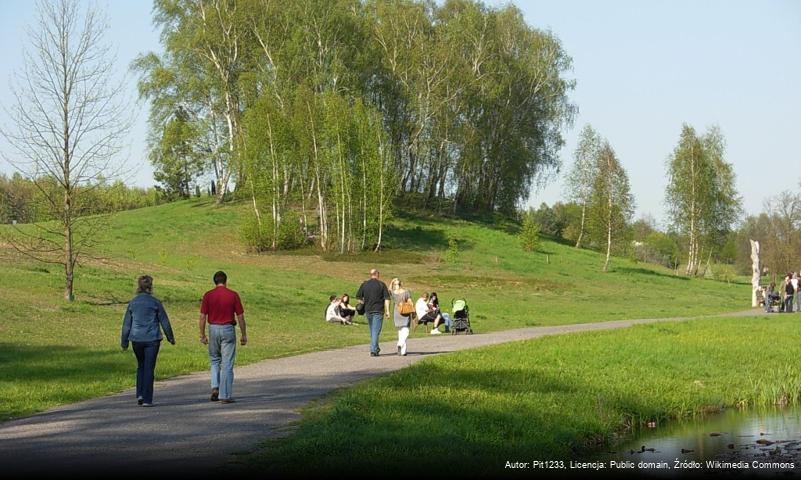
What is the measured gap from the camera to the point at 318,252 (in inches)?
2699

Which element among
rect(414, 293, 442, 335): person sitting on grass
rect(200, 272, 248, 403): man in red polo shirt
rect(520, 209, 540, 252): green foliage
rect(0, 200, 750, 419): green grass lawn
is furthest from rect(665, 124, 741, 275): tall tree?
rect(200, 272, 248, 403): man in red polo shirt

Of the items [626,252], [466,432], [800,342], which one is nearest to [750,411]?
[466,432]

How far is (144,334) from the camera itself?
50.6ft

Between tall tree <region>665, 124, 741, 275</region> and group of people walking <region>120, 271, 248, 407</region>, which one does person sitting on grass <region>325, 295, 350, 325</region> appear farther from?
tall tree <region>665, 124, 741, 275</region>

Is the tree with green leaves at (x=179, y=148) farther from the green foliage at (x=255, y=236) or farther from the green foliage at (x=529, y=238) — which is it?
the green foliage at (x=529, y=238)

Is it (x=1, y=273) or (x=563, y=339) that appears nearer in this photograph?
(x=563, y=339)

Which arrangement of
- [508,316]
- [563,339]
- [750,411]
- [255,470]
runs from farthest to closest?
[508,316] → [563,339] → [750,411] → [255,470]

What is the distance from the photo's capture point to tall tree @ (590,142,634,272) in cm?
8081

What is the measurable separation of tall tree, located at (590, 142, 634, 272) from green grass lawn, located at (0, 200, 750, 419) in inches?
119

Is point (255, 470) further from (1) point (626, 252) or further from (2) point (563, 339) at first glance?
(1) point (626, 252)

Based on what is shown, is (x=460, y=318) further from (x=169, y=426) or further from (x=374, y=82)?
(x=374, y=82)

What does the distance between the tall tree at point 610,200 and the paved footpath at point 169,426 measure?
6307cm

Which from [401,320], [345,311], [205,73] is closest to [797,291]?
[345,311]

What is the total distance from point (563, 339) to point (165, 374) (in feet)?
37.6
